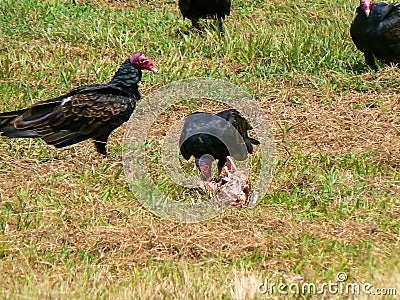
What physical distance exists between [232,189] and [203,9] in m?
4.67

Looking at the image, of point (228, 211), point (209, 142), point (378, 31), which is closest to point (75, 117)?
point (209, 142)

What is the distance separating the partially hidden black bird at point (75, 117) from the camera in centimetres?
600

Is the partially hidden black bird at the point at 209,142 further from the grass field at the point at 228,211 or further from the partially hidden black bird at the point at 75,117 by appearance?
the partially hidden black bird at the point at 75,117

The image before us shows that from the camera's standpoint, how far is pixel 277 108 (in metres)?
7.34

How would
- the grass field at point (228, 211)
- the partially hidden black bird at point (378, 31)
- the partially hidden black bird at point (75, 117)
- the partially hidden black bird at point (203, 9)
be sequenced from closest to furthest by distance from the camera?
the grass field at point (228, 211) < the partially hidden black bird at point (75, 117) < the partially hidden black bird at point (378, 31) < the partially hidden black bird at point (203, 9)

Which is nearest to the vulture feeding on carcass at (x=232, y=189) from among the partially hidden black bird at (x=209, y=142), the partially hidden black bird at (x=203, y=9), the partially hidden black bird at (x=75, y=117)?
the partially hidden black bird at (x=209, y=142)

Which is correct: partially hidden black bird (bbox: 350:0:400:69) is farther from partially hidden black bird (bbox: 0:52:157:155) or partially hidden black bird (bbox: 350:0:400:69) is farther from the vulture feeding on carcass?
the vulture feeding on carcass

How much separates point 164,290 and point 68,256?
0.84 meters

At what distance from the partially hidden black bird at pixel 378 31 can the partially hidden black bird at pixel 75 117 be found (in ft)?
9.16

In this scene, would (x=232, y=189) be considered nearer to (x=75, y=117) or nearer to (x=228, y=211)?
(x=228, y=211)

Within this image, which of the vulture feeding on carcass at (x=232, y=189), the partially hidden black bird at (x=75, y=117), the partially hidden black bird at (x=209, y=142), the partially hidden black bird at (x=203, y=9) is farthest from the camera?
the partially hidden black bird at (x=203, y=9)

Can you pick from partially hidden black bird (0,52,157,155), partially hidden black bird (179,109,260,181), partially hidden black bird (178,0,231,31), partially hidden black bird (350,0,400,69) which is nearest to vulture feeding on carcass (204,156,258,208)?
partially hidden black bird (179,109,260,181)

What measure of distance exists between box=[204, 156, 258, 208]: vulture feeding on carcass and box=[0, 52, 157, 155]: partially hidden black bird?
1.11 metres

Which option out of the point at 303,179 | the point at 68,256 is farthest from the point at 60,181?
the point at 303,179
